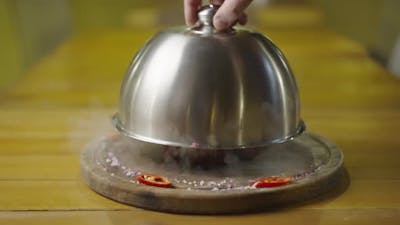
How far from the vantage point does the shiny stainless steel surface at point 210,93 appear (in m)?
0.75

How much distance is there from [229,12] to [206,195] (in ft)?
0.73

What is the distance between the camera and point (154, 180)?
726 mm

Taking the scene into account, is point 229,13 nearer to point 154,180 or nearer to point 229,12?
point 229,12

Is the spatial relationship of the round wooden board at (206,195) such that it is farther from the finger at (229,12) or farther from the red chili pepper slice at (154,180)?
the finger at (229,12)

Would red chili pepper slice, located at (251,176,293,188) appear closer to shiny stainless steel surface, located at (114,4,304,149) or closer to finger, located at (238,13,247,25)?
shiny stainless steel surface, located at (114,4,304,149)

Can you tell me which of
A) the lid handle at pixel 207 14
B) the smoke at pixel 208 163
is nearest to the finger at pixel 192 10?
the lid handle at pixel 207 14


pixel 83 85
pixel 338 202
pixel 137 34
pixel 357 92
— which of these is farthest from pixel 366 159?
pixel 137 34

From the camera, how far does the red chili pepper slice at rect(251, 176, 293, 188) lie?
2.35 feet

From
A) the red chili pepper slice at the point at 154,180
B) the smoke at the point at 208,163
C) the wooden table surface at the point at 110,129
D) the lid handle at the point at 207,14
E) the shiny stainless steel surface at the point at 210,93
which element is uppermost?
the lid handle at the point at 207,14

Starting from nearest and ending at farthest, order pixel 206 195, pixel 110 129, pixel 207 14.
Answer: pixel 206 195 → pixel 207 14 → pixel 110 129

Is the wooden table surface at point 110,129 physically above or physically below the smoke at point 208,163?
below

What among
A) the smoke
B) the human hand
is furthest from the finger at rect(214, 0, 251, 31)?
the smoke

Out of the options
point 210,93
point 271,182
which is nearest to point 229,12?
point 210,93

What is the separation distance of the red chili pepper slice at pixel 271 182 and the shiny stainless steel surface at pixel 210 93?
0.05 m
